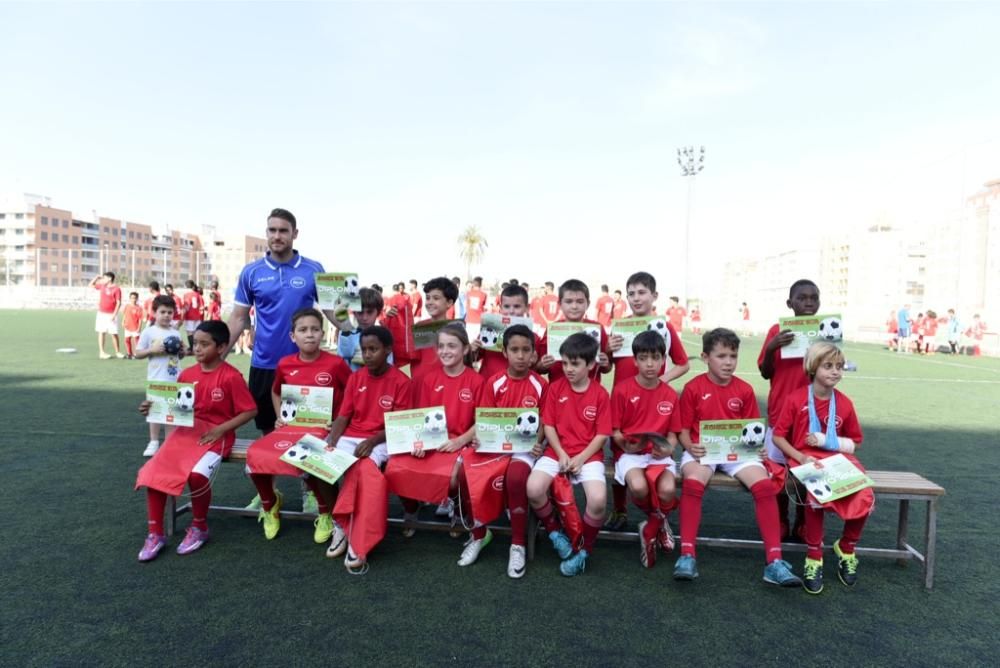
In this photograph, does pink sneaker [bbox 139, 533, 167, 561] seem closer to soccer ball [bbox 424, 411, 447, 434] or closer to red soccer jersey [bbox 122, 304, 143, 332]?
soccer ball [bbox 424, 411, 447, 434]

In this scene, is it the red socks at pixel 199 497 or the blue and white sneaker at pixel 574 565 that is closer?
the blue and white sneaker at pixel 574 565

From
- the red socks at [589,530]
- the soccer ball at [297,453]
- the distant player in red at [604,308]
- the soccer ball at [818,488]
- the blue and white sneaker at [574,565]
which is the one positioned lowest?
the blue and white sneaker at [574,565]

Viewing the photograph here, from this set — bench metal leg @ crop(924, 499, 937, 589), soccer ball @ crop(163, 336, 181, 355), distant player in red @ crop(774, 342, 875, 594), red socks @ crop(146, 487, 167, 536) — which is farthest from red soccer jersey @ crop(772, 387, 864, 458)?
soccer ball @ crop(163, 336, 181, 355)

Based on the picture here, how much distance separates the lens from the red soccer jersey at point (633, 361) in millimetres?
4392

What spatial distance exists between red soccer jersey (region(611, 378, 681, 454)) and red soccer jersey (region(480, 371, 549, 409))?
0.50 meters

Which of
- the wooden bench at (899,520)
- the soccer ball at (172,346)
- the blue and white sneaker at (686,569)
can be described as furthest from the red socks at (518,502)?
the soccer ball at (172,346)

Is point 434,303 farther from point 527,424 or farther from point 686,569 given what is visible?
point 686,569

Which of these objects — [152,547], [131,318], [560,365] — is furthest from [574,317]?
[131,318]

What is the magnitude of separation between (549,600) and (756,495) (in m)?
1.33

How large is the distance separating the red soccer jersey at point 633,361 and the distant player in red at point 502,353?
627 mm

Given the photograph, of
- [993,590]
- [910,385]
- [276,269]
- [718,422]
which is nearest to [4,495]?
[276,269]

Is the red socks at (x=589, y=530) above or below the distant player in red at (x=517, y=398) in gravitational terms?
below

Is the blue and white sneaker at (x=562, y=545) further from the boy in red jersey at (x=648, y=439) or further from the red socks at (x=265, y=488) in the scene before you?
the red socks at (x=265, y=488)

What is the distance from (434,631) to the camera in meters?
2.96
